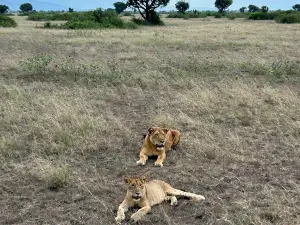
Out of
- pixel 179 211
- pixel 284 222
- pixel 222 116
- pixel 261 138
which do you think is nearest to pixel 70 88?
pixel 222 116

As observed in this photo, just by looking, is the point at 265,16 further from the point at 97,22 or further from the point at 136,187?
the point at 136,187

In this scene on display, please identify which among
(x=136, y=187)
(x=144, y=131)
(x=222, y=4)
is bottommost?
(x=222, y=4)

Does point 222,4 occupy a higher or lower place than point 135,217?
lower

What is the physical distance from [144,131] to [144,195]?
10.7ft

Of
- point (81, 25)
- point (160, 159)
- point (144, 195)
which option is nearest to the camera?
point (144, 195)

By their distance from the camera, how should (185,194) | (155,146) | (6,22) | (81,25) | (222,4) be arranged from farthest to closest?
(222,4), (6,22), (81,25), (155,146), (185,194)

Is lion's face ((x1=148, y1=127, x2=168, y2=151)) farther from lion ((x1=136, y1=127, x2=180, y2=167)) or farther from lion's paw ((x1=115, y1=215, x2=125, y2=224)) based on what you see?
lion's paw ((x1=115, y1=215, x2=125, y2=224))

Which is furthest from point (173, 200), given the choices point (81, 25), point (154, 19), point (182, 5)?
point (182, 5)

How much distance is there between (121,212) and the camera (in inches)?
185

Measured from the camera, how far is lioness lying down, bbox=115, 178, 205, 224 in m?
4.67

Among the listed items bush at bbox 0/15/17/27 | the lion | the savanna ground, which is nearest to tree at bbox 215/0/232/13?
bush at bbox 0/15/17/27

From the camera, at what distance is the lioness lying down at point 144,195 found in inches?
184

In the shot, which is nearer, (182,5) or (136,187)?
(136,187)

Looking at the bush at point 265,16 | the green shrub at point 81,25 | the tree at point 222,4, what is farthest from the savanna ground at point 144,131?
the tree at point 222,4
